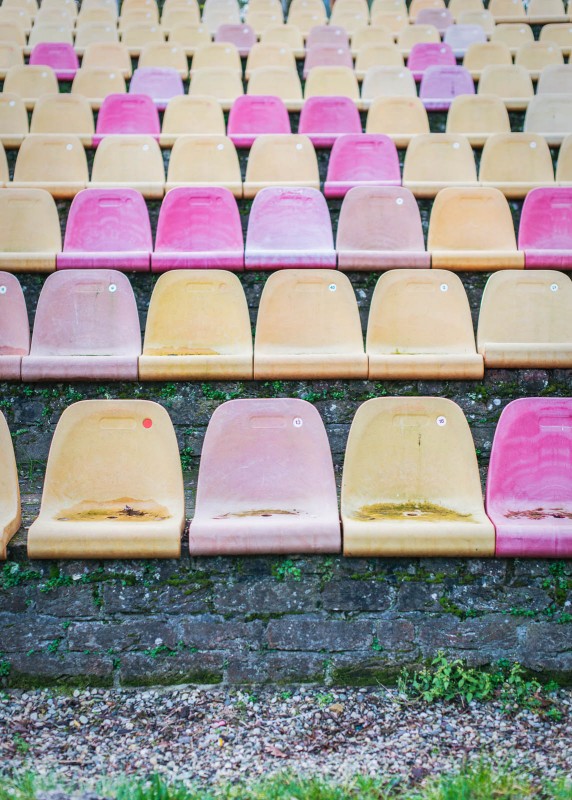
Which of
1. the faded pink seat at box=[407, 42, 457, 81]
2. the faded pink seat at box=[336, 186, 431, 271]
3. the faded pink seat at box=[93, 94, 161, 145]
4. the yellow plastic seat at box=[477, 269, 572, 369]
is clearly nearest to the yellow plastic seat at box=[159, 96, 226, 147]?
the faded pink seat at box=[93, 94, 161, 145]

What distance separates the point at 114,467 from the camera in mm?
1775

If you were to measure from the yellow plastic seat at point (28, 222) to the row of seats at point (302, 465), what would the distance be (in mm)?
1117

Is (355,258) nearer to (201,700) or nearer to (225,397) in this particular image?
(225,397)

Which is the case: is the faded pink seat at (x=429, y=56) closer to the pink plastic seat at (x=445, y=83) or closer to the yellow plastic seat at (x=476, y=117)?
the pink plastic seat at (x=445, y=83)

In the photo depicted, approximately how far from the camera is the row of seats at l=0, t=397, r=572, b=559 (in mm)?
1722

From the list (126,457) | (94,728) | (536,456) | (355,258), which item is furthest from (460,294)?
(94,728)

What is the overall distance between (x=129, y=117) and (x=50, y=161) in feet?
1.89

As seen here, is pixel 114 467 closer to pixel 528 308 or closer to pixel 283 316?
pixel 283 316

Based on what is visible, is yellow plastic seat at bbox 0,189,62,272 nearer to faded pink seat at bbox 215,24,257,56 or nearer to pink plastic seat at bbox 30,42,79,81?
pink plastic seat at bbox 30,42,79,81

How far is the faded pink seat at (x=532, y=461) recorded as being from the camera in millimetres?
1736

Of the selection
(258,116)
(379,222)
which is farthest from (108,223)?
(258,116)

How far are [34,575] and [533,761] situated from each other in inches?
38.7

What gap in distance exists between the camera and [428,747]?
1339 millimetres

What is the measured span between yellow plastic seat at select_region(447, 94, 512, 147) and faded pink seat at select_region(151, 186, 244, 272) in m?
1.34
